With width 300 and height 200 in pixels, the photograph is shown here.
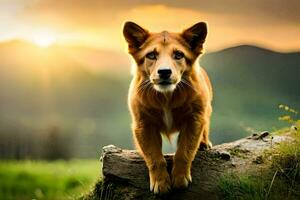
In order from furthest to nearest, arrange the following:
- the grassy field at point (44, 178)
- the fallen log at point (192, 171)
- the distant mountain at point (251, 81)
Answer: the distant mountain at point (251, 81)
the grassy field at point (44, 178)
the fallen log at point (192, 171)

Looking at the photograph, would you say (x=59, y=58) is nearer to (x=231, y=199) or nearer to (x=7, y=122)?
(x=7, y=122)

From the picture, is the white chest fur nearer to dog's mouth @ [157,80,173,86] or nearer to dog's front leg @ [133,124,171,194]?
dog's front leg @ [133,124,171,194]

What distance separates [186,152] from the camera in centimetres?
272

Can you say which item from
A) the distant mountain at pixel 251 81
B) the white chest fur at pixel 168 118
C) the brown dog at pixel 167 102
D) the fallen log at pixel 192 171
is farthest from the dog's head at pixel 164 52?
the distant mountain at pixel 251 81

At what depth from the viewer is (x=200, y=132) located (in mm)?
2783

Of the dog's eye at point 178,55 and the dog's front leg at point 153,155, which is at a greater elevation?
the dog's eye at point 178,55

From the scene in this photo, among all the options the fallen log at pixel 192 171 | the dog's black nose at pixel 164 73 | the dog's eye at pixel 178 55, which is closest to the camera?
the dog's black nose at pixel 164 73

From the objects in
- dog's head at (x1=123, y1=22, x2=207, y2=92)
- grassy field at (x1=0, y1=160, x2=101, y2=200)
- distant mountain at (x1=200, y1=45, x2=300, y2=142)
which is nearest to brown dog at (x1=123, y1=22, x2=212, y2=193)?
dog's head at (x1=123, y1=22, x2=207, y2=92)

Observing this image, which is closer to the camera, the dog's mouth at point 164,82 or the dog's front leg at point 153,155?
the dog's mouth at point 164,82

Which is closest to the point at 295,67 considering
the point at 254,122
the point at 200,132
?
the point at 254,122

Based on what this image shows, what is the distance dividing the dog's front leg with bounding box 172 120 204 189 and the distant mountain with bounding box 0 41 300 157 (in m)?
0.91

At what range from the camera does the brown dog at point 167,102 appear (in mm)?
2676

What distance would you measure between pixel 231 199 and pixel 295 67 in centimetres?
133

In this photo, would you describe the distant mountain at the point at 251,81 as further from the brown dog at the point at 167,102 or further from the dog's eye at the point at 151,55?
the dog's eye at the point at 151,55
